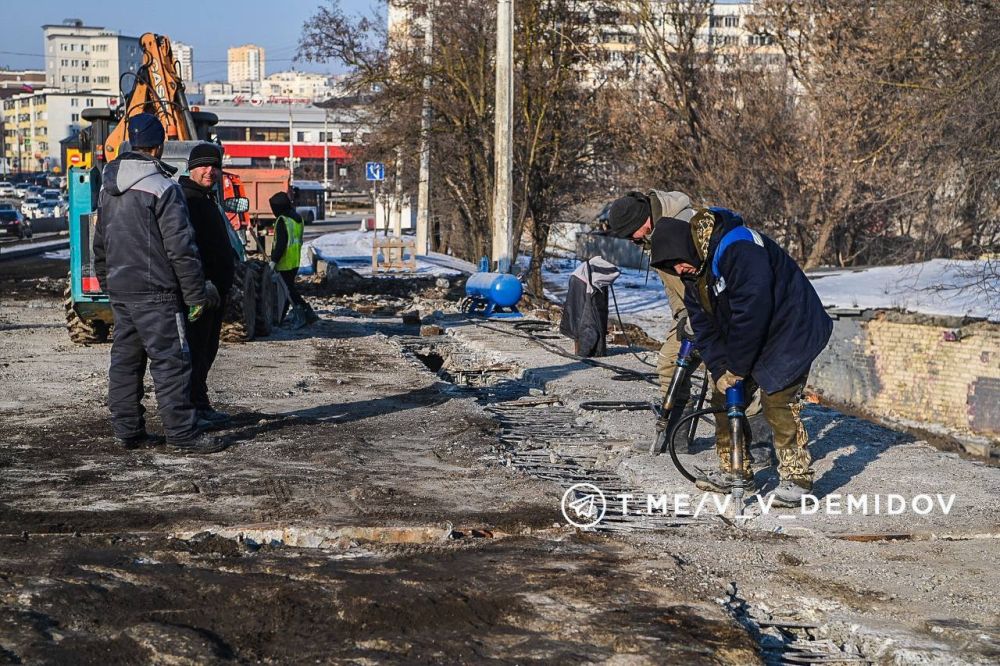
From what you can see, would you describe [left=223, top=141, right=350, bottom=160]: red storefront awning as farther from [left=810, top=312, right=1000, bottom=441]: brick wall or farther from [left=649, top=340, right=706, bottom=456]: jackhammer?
[left=649, top=340, right=706, bottom=456]: jackhammer

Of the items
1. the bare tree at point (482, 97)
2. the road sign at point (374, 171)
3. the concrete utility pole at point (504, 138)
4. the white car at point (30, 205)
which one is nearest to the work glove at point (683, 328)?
the concrete utility pole at point (504, 138)

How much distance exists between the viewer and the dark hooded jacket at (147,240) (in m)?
7.85

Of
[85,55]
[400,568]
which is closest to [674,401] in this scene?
[400,568]

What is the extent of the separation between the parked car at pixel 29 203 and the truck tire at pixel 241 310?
57.8 meters

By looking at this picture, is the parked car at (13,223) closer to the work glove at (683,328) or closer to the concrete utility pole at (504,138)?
the concrete utility pole at (504,138)

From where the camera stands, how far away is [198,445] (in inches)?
315

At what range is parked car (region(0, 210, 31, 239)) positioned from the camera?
154ft

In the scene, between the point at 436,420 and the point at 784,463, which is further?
the point at 436,420

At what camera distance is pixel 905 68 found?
24078mm

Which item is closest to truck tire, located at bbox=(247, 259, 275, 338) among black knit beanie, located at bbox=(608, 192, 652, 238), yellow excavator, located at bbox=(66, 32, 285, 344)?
yellow excavator, located at bbox=(66, 32, 285, 344)

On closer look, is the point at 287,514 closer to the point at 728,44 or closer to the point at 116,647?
the point at 116,647

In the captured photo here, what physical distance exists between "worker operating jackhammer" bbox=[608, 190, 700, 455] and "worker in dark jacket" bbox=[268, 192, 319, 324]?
9304 mm

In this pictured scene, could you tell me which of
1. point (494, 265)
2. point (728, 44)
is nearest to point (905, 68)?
point (728, 44)

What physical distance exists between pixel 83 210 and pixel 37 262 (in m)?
21.4
